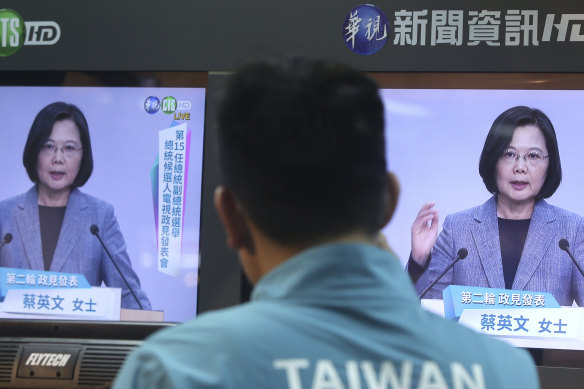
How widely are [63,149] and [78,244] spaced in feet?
1.22

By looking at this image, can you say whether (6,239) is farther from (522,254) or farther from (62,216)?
(522,254)

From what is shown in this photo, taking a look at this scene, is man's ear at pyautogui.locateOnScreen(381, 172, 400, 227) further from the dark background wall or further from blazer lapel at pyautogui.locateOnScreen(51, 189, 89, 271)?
blazer lapel at pyautogui.locateOnScreen(51, 189, 89, 271)

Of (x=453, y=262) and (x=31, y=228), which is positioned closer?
(x=453, y=262)

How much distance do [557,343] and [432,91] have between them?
100cm

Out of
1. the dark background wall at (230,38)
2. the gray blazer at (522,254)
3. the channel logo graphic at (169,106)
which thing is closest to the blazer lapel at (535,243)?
the gray blazer at (522,254)

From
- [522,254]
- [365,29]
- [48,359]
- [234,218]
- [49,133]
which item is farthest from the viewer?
[49,133]

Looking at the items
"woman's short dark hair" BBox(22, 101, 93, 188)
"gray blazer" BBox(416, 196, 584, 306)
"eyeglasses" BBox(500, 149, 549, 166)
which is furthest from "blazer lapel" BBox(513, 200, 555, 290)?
"woman's short dark hair" BBox(22, 101, 93, 188)

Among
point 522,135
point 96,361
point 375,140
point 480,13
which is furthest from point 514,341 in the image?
point 375,140

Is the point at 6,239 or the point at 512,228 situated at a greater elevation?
the point at 512,228

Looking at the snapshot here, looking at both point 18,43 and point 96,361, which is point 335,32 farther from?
point 96,361

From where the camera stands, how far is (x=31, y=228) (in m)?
2.79

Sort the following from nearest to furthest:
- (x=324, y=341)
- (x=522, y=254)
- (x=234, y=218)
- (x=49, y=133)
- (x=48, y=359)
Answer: (x=324, y=341)
(x=234, y=218)
(x=48, y=359)
(x=522, y=254)
(x=49, y=133)

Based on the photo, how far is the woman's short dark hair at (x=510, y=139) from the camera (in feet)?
8.55

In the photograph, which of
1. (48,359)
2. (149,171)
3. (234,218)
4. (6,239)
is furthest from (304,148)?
(6,239)
